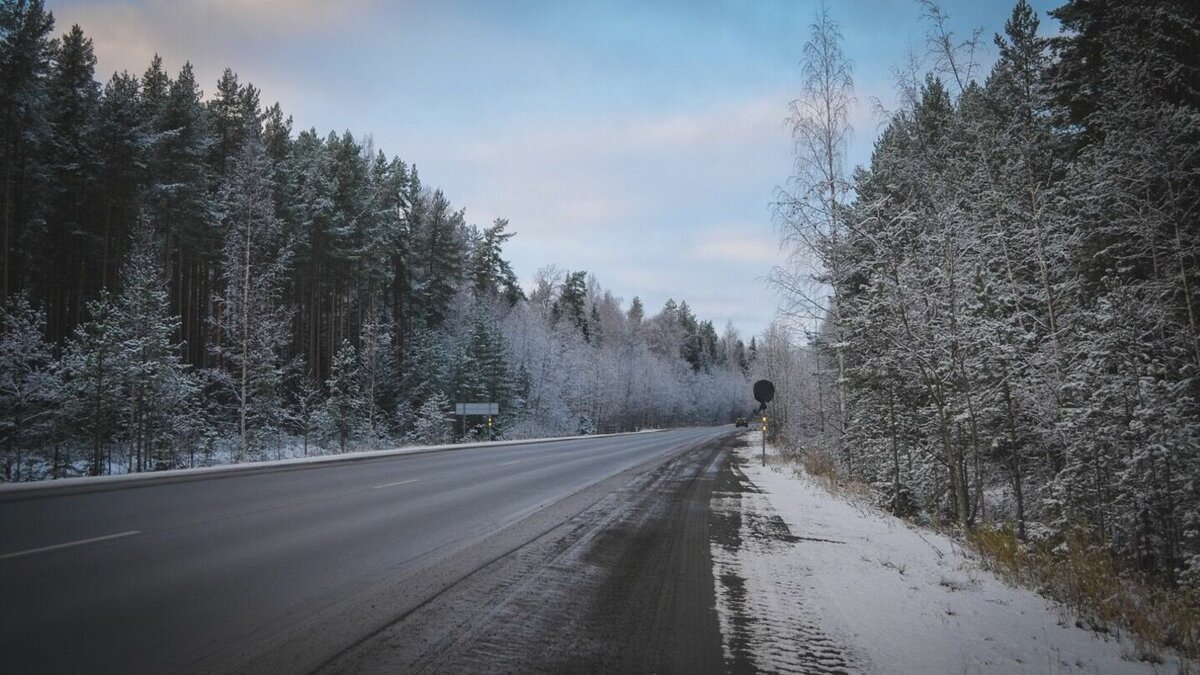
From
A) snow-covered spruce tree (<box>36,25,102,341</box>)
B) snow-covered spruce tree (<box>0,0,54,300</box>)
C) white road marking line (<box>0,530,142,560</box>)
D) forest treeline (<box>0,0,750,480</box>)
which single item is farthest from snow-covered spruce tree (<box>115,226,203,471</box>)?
white road marking line (<box>0,530,142,560</box>)

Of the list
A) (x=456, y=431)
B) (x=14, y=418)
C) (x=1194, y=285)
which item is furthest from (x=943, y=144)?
(x=456, y=431)

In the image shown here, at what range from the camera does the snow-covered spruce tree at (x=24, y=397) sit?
655 inches

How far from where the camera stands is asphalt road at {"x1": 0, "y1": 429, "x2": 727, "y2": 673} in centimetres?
337

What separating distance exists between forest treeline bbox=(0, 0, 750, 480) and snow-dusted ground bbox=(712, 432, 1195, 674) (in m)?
20.3

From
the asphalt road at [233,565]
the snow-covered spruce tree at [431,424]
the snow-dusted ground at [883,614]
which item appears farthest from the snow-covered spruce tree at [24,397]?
the snow-dusted ground at [883,614]

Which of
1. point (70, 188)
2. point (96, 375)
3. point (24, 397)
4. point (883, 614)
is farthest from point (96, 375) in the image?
point (883, 614)

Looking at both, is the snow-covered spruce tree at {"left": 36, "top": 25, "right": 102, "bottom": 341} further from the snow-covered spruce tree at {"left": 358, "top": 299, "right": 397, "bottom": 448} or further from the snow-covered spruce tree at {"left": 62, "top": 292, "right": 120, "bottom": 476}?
the snow-covered spruce tree at {"left": 358, "top": 299, "right": 397, "bottom": 448}

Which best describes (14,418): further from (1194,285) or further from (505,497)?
(1194,285)

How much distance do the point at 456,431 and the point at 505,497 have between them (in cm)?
3259

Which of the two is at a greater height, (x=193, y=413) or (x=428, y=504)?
(x=193, y=413)

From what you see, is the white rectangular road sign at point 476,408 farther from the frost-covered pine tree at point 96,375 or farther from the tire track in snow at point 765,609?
the tire track in snow at point 765,609

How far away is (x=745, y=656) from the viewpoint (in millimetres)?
3426

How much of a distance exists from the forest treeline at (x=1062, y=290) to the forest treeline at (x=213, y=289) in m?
22.5

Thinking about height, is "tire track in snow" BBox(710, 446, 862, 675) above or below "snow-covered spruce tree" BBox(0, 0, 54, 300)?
below
